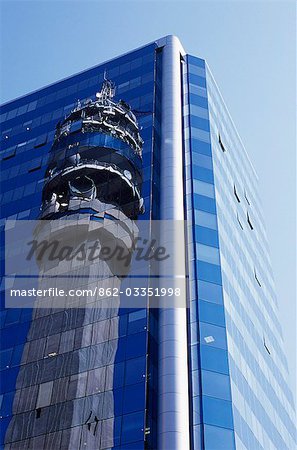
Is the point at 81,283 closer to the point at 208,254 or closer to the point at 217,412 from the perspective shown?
the point at 208,254

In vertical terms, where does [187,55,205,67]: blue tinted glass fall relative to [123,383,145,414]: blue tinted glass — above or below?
above

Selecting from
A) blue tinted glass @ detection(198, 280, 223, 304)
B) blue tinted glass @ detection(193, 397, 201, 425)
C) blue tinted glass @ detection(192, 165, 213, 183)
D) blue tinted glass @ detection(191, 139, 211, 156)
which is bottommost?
blue tinted glass @ detection(193, 397, 201, 425)

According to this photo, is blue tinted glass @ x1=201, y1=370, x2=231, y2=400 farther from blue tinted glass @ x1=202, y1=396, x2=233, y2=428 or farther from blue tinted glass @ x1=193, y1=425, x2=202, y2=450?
blue tinted glass @ x1=193, y1=425, x2=202, y2=450

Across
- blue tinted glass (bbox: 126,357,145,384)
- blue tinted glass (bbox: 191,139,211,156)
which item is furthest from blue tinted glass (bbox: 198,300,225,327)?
blue tinted glass (bbox: 191,139,211,156)

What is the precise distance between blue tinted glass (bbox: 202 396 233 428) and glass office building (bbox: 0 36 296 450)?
8 cm

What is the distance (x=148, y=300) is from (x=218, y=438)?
12.2 m

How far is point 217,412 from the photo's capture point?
4594 centimetres

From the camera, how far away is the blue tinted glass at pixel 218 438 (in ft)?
144

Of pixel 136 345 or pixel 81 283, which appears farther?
pixel 81 283

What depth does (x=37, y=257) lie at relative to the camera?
200ft

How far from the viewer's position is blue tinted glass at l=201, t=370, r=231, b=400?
46906mm

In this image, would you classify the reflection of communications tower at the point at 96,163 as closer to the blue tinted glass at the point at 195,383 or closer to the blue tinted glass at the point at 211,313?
the blue tinted glass at the point at 211,313

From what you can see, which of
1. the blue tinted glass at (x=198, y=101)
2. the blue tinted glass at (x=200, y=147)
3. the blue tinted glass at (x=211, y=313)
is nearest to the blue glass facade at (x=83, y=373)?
the blue tinted glass at (x=211, y=313)

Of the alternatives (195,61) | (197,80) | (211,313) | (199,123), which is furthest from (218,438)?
(195,61)
